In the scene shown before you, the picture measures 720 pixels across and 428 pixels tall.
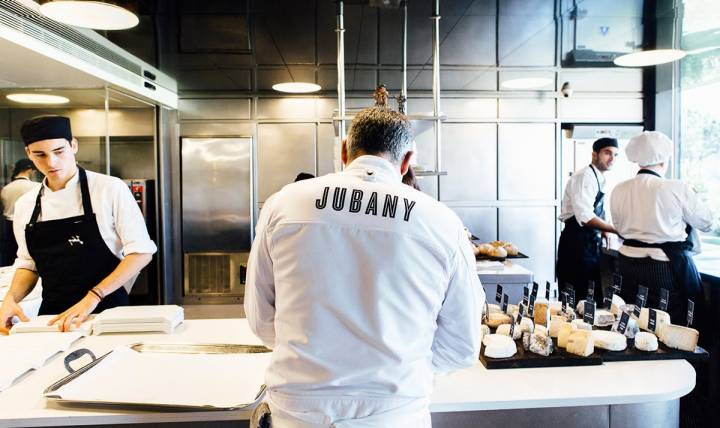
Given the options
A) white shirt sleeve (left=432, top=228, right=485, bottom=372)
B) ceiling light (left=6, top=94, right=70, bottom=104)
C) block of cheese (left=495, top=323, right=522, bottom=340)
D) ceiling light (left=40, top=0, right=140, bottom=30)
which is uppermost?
ceiling light (left=40, top=0, right=140, bottom=30)

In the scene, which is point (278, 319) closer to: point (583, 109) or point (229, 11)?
point (229, 11)

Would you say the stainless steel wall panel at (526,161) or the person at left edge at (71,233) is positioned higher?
the stainless steel wall panel at (526,161)

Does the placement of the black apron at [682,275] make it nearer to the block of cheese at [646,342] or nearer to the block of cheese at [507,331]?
the block of cheese at [646,342]

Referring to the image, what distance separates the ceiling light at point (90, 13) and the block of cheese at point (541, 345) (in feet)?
7.75

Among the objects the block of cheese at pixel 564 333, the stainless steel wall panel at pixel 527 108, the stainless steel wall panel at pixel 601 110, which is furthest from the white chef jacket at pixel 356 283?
the stainless steel wall panel at pixel 601 110

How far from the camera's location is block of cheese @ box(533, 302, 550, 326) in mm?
1939

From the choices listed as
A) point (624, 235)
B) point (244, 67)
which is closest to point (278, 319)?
point (624, 235)

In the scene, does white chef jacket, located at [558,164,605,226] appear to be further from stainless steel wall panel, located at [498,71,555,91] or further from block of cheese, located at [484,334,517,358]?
block of cheese, located at [484,334,517,358]

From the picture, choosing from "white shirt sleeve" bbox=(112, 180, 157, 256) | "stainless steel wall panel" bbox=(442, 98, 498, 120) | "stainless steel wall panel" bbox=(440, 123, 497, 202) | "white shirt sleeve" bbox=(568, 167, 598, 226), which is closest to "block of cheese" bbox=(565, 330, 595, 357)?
"white shirt sleeve" bbox=(112, 180, 157, 256)

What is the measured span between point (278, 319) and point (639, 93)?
18.6 ft

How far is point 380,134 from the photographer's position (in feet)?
4.15

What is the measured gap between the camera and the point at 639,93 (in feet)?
18.5

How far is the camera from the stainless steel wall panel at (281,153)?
552 cm

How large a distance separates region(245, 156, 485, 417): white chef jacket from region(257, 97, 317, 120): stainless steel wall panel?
14.5 ft
